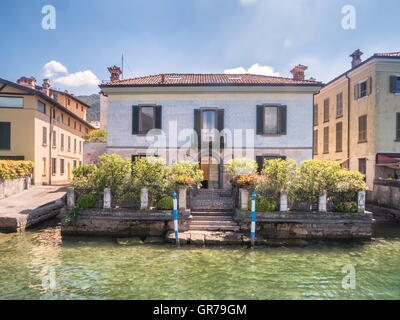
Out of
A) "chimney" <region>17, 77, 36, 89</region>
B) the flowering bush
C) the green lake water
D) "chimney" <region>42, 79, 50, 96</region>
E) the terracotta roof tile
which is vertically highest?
"chimney" <region>42, 79, 50, 96</region>

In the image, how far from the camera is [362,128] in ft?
64.4

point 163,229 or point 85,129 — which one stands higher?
point 85,129

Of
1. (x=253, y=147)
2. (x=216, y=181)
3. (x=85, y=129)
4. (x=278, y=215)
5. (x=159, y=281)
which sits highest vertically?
(x=85, y=129)

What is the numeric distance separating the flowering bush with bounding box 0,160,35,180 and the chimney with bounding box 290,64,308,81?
778 inches

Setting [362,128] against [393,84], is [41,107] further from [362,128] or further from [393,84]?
[393,84]

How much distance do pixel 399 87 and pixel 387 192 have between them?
26.1 feet

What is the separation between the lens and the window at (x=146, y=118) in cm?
1634

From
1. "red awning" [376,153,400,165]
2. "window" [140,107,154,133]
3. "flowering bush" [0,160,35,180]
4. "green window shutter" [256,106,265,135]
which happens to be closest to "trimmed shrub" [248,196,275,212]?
"green window shutter" [256,106,265,135]

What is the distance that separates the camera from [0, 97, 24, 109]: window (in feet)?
68.1

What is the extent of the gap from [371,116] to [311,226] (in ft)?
38.9

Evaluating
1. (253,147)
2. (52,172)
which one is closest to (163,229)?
(253,147)

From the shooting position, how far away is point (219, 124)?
16031 millimetres

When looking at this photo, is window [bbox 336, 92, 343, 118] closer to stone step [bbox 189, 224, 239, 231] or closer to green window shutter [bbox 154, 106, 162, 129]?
green window shutter [bbox 154, 106, 162, 129]
